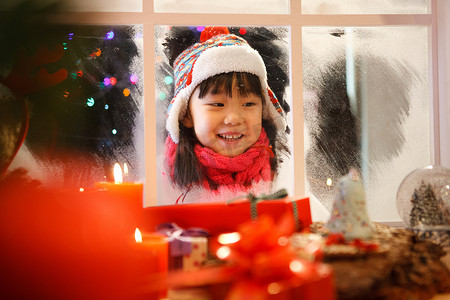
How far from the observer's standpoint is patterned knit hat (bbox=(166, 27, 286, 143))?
76.2 inches

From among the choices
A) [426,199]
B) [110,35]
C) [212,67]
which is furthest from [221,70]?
[426,199]

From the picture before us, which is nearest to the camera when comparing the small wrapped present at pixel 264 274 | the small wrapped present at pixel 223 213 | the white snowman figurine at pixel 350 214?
the small wrapped present at pixel 264 274

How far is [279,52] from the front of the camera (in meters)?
2.11

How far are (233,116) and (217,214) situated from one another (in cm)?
77

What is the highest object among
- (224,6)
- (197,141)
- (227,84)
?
(224,6)

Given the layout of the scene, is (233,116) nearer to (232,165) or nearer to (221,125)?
(221,125)

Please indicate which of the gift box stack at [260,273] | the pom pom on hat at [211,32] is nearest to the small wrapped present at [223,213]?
the gift box stack at [260,273]

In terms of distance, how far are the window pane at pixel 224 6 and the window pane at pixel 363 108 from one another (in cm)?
19

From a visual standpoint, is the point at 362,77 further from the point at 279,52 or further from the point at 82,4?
the point at 82,4

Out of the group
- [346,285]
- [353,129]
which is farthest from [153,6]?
[346,285]

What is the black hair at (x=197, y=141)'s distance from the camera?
195 cm

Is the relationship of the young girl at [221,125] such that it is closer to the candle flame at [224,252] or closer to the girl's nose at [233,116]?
the girl's nose at [233,116]

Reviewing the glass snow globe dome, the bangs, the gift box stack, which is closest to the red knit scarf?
the bangs

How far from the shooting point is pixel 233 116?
77.5 inches
